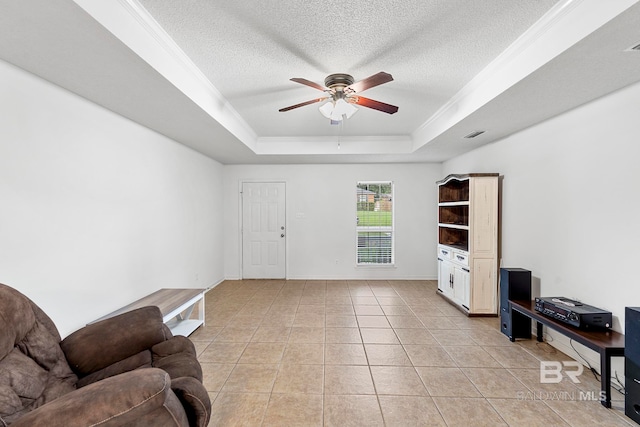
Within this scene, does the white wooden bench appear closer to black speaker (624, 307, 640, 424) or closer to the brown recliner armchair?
the brown recliner armchair

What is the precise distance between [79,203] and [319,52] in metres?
2.30

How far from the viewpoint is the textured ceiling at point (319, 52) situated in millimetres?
1605

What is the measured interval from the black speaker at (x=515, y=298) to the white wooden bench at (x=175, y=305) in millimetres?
3434

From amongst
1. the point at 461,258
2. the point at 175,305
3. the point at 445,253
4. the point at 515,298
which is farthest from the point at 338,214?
the point at 175,305

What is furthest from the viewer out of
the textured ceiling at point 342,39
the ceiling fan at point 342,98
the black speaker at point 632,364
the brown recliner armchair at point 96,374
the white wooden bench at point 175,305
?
the white wooden bench at point 175,305

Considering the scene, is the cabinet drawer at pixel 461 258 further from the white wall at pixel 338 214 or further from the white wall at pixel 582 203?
the white wall at pixel 338 214

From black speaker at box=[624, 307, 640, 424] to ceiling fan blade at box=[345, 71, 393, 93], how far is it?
2254 millimetres

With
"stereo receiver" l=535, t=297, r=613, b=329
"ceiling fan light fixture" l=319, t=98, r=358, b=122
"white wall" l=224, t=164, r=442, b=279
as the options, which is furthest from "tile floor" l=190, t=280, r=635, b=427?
"ceiling fan light fixture" l=319, t=98, r=358, b=122

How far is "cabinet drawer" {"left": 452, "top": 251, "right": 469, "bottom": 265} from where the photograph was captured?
3.89 metres

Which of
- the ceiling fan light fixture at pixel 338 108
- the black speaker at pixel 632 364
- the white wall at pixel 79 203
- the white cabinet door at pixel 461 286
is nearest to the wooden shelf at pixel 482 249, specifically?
the white cabinet door at pixel 461 286

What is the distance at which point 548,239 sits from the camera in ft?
9.85

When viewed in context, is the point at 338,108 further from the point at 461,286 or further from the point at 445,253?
the point at 445,253

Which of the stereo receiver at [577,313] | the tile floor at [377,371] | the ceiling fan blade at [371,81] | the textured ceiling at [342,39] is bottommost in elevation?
the tile floor at [377,371]

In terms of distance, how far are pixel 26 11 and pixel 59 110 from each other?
3.36 feet
